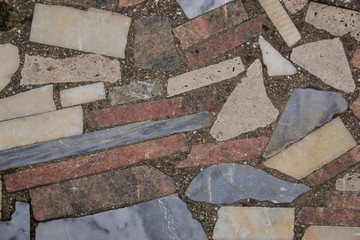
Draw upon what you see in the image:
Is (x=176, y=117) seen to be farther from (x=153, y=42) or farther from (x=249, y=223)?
(x=249, y=223)

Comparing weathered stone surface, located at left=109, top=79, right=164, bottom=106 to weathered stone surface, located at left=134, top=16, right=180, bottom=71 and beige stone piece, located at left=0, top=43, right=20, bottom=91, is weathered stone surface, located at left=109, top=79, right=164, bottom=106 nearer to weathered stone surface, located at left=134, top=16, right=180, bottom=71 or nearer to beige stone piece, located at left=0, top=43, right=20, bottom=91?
weathered stone surface, located at left=134, top=16, right=180, bottom=71

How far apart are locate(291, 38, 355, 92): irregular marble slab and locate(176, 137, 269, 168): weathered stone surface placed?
388mm

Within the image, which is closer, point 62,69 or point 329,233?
point 62,69

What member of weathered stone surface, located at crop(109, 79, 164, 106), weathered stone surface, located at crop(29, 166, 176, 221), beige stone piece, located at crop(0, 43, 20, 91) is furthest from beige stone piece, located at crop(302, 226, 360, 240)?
beige stone piece, located at crop(0, 43, 20, 91)

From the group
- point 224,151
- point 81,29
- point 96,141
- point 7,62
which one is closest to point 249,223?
point 224,151

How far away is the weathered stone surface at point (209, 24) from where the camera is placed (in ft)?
6.23

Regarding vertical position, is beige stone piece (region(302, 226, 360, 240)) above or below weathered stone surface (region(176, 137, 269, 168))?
below

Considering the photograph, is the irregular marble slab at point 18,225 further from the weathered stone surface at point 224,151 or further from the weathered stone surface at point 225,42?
the weathered stone surface at point 225,42

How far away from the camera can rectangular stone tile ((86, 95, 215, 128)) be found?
1884mm

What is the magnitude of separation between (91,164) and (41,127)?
0.91ft

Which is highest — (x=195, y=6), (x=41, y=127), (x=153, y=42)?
(x=195, y=6)

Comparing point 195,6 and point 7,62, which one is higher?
point 195,6

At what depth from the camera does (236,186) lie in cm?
194

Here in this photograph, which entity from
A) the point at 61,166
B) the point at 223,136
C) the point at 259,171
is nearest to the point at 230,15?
the point at 223,136
